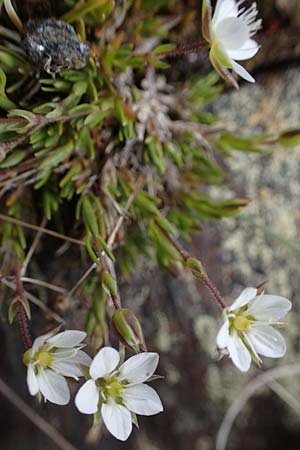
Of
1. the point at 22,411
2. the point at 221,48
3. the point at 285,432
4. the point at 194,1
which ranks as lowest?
the point at 285,432

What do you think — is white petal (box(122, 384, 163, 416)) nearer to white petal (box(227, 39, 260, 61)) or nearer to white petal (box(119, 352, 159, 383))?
white petal (box(119, 352, 159, 383))

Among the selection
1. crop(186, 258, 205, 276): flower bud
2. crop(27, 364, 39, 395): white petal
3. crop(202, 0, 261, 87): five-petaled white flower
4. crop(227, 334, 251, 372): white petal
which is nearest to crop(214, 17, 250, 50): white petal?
crop(202, 0, 261, 87): five-petaled white flower

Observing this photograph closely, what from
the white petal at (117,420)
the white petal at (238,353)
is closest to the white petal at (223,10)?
the white petal at (238,353)

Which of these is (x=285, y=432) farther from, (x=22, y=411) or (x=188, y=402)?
(x=22, y=411)

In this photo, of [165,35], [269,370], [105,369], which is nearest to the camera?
[105,369]

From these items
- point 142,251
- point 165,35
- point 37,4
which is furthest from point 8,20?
point 142,251
